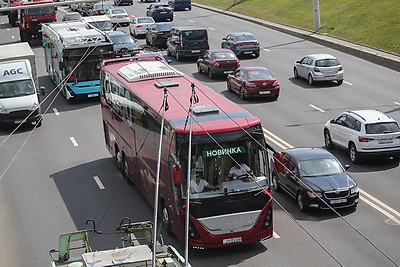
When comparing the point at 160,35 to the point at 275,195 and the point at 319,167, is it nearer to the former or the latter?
the point at 275,195

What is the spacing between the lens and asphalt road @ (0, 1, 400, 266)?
19.1 meters

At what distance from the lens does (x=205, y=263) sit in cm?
1852

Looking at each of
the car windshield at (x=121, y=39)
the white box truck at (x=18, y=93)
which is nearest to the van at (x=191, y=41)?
the car windshield at (x=121, y=39)

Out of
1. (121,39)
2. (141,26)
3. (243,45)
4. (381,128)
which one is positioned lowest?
(141,26)

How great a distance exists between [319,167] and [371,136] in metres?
4.59

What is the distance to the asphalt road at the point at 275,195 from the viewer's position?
19.1m

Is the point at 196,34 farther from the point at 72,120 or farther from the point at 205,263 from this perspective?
the point at 205,263

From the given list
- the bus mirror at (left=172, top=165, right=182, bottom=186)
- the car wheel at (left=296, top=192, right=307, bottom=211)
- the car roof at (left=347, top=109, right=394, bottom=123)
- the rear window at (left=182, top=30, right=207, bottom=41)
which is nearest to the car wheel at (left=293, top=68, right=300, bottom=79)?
the rear window at (left=182, top=30, right=207, bottom=41)

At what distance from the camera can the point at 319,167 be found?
22.5 meters

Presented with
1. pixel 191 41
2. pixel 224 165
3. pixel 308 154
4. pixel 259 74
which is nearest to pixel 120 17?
pixel 191 41

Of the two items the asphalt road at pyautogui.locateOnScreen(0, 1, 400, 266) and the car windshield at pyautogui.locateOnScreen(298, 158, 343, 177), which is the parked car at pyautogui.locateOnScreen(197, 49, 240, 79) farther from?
the car windshield at pyautogui.locateOnScreen(298, 158, 343, 177)

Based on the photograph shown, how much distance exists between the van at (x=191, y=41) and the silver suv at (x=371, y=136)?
22254mm

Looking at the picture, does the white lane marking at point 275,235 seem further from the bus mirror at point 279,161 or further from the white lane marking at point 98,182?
the white lane marking at point 98,182

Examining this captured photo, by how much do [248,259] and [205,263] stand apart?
3.30 ft
